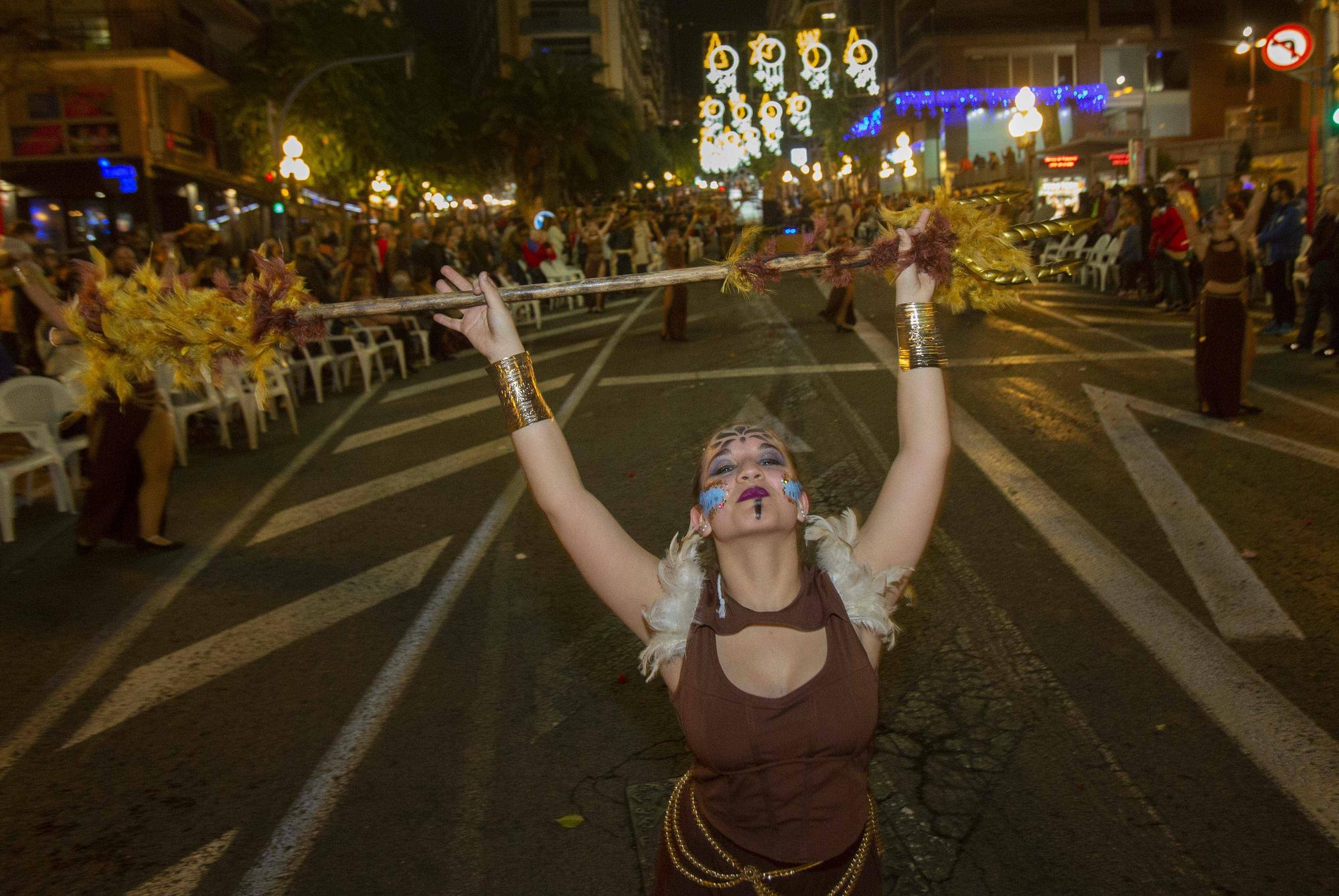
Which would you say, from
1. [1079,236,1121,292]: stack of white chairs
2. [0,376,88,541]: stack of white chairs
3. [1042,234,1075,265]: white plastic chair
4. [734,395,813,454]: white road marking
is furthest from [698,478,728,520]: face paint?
[1042,234,1075,265]: white plastic chair

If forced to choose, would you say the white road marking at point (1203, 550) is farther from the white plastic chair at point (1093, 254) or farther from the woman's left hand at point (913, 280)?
the white plastic chair at point (1093, 254)

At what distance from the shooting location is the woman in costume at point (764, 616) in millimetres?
2223

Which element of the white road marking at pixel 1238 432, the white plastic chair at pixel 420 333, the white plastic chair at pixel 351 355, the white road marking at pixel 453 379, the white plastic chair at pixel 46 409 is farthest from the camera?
the white plastic chair at pixel 420 333

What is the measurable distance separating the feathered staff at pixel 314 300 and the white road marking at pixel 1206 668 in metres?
2.21

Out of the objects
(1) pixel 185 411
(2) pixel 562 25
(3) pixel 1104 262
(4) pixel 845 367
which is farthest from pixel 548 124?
(2) pixel 562 25

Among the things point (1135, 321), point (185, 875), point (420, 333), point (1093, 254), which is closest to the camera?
point (185, 875)

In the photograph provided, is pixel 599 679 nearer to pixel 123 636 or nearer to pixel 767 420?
pixel 123 636

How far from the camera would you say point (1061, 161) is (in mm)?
31938

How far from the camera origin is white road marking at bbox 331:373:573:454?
11477mm

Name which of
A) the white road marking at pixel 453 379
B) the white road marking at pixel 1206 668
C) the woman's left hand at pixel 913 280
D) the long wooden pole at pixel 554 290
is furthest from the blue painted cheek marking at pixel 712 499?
the white road marking at pixel 453 379

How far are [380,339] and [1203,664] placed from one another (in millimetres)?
13715

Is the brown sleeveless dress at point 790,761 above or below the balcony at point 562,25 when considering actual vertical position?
below

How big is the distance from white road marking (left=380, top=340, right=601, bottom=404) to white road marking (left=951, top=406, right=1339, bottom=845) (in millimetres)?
8461

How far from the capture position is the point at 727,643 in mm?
2330
